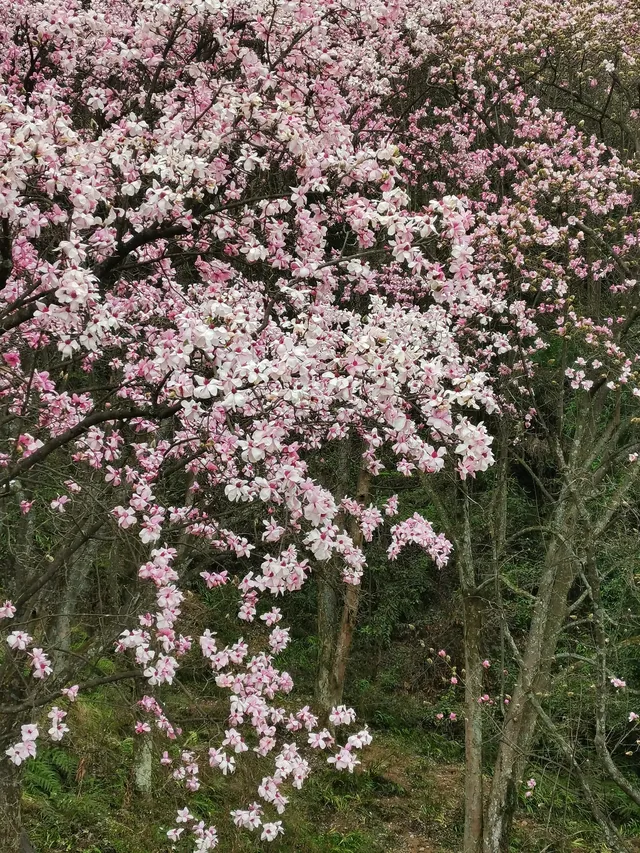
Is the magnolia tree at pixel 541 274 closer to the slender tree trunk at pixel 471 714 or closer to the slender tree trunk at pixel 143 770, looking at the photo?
the slender tree trunk at pixel 471 714

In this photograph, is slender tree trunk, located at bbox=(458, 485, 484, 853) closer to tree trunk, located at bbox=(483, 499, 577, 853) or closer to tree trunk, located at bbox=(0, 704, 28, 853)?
tree trunk, located at bbox=(483, 499, 577, 853)

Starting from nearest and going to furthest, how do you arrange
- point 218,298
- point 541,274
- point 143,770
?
point 218,298, point 143,770, point 541,274

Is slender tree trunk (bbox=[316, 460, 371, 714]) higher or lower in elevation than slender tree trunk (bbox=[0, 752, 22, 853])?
higher

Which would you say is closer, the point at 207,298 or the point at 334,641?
the point at 207,298

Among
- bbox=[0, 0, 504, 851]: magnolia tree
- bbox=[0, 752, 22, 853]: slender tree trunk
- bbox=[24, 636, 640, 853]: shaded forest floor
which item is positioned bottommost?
bbox=[24, 636, 640, 853]: shaded forest floor

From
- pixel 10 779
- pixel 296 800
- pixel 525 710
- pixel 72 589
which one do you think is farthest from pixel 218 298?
pixel 296 800

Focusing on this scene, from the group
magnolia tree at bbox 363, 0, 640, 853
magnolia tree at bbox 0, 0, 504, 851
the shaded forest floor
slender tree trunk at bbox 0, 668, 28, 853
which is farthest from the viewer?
the shaded forest floor

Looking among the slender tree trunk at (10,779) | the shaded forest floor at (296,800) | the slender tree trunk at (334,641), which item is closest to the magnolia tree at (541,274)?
the shaded forest floor at (296,800)

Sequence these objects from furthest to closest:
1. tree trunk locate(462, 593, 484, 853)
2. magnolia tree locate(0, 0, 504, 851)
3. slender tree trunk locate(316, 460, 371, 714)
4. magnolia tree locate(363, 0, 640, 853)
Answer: slender tree trunk locate(316, 460, 371, 714) → tree trunk locate(462, 593, 484, 853) → magnolia tree locate(363, 0, 640, 853) → magnolia tree locate(0, 0, 504, 851)

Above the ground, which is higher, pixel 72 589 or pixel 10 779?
pixel 72 589

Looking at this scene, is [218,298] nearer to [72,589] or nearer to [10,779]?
[72,589]

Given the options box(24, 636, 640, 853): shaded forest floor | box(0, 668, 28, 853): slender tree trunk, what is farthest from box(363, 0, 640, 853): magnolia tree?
box(0, 668, 28, 853): slender tree trunk

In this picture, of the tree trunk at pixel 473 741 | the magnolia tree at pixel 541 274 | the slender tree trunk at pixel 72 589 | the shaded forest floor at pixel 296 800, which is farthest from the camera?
the tree trunk at pixel 473 741

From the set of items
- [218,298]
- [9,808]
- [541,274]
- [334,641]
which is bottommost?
[9,808]
